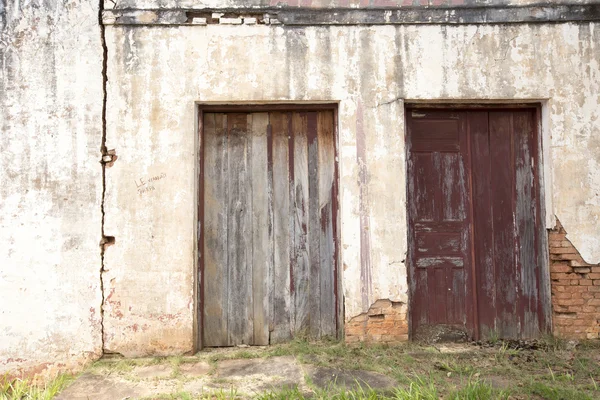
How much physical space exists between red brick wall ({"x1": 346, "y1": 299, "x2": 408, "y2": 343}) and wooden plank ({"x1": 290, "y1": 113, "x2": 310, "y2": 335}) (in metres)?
0.49

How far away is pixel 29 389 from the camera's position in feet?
13.8

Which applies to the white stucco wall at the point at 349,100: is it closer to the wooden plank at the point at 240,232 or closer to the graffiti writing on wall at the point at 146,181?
the graffiti writing on wall at the point at 146,181

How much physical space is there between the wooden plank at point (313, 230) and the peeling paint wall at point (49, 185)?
193 centimetres

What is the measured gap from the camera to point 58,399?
3.76 metres

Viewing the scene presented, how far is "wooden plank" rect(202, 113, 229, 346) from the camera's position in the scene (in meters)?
4.82

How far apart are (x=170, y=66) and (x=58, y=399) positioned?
292 centimetres

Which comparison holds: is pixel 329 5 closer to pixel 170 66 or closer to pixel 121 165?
pixel 170 66

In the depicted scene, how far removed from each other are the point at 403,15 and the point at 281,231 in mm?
2326

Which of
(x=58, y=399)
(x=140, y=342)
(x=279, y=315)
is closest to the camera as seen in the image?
(x=58, y=399)

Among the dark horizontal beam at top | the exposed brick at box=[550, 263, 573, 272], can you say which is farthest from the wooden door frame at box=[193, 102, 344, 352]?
the exposed brick at box=[550, 263, 573, 272]

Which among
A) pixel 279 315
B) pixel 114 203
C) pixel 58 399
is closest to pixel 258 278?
pixel 279 315

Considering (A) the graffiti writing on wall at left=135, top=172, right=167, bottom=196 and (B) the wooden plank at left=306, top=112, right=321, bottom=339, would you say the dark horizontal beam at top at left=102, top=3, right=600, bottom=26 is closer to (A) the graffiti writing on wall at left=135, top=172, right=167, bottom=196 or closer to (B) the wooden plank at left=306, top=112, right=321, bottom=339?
(B) the wooden plank at left=306, top=112, right=321, bottom=339

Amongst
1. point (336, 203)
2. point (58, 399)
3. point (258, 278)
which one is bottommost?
point (58, 399)

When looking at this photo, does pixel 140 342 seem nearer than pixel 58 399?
No
